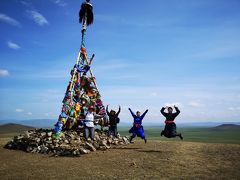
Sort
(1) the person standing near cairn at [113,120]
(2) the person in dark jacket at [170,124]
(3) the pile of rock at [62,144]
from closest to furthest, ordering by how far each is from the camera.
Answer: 1. (3) the pile of rock at [62,144]
2. (2) the person in dark jacket at [170,124]
3. (1) the person standing near cairn at [113,120]

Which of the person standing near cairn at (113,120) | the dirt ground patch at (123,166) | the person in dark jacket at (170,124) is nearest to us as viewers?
the dirt ground patch at (123,166)

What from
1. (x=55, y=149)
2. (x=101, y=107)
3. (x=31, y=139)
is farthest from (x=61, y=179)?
(x=101, y=107)

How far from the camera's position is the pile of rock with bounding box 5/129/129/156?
38.8 ft

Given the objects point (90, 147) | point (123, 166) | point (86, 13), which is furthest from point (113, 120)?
point (86, 13)

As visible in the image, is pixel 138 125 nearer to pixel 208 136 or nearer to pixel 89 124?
pixel 89 124

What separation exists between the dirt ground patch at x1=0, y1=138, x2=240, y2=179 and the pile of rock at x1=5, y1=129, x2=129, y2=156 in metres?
0.61

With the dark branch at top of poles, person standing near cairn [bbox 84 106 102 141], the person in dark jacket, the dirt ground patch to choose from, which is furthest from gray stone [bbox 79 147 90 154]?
the dark branch at top of poles

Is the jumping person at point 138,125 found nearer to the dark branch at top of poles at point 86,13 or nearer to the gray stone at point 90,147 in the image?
the gray stone at point 90,147

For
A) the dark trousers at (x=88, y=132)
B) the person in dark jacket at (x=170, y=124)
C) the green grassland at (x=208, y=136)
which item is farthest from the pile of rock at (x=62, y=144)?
the green grassland at (x=208, y=136)

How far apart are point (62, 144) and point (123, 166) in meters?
4.63

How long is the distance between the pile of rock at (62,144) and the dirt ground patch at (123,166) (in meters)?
0.61

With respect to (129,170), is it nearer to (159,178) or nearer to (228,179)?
(159,178)

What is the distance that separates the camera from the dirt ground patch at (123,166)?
7949 millimetres

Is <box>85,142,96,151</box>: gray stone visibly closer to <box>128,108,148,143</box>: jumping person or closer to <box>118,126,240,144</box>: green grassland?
<box>128,108,148,143</box>: jumping person
